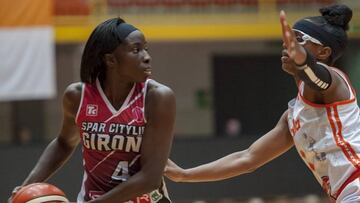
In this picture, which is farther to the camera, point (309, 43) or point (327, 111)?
point (309, 43)

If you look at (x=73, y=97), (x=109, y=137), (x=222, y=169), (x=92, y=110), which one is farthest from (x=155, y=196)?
(x=222, y=169)

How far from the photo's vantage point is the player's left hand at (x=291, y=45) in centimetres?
402

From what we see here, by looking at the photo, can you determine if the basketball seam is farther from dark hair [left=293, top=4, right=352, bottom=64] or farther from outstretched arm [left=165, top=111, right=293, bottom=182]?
dark hair [left=293, top=4, right=352, bottom=64]

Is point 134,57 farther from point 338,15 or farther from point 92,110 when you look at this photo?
point 338,15

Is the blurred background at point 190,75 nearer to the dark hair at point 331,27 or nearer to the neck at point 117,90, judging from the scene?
the dark hair at point 331,27

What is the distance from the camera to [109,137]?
170 inches

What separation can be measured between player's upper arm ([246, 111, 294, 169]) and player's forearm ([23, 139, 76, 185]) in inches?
43.0

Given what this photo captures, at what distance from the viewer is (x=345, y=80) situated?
179 inches

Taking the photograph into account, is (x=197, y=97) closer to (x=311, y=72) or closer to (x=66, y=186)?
(x=66, y=186)

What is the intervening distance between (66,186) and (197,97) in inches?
216

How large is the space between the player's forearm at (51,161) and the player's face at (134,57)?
0.75 meters

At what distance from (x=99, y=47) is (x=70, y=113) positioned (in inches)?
18.9

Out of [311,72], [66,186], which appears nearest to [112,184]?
[311,72]

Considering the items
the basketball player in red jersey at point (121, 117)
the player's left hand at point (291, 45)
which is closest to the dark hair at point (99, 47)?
the basketball player in red jersey at point (121, 117)
